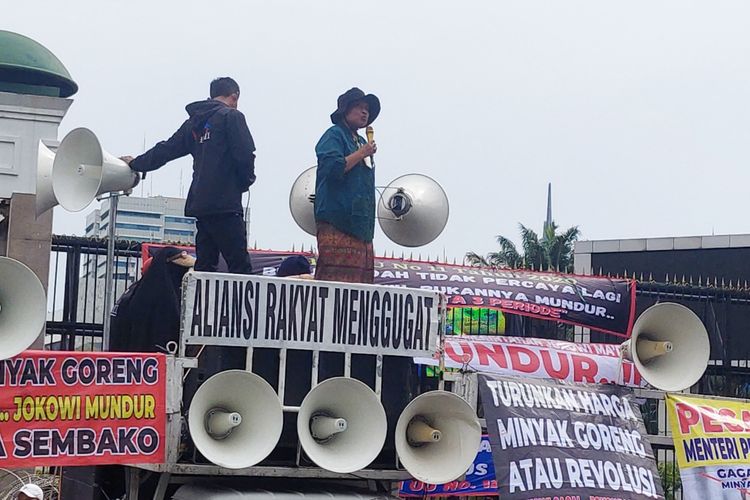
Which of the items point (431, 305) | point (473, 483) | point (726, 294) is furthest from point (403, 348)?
point (726, 294)

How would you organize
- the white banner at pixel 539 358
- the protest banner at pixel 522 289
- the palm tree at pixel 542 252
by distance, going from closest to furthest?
the white banner at pixel 539 358, the protest banner at pixel 522 289, the palm tree at pixel 542 252

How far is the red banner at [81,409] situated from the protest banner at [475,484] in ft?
13.2

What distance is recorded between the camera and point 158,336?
7.71 meters

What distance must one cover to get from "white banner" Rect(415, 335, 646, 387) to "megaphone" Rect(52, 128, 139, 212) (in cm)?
396

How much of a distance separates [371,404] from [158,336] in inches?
56.4

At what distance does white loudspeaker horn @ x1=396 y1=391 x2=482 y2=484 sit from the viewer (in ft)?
24.9

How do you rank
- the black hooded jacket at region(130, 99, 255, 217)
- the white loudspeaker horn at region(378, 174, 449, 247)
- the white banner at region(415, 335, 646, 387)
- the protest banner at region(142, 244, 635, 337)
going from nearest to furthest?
the black hooded jacket at region(130, 99, 255, 217) < the white loudspeaker horn at region(378, 174, 449, 247) < the white banner at region(415, 335, 646, 387) < the protest banner at region(142, 244, 635, 337)

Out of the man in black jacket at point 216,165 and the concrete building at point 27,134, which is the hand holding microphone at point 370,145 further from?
the concrete building at point 27,134

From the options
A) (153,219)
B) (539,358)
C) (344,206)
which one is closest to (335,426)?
(344,206)

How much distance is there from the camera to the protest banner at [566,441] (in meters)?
9.03

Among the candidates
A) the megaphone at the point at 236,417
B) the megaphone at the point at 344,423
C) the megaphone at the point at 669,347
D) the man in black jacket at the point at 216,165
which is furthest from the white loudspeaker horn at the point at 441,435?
the megaphone at the point at 669,347

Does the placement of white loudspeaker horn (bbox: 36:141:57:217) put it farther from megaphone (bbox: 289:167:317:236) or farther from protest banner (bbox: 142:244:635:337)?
protest banner (bbox: 142:244:635:337)

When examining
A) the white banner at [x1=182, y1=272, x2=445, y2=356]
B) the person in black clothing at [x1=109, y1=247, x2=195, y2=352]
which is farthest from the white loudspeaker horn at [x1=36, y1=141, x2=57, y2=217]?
the white banner at [x1=182, y1=272, x2=445, y2=356]

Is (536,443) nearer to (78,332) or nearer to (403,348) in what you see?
(403,348)
